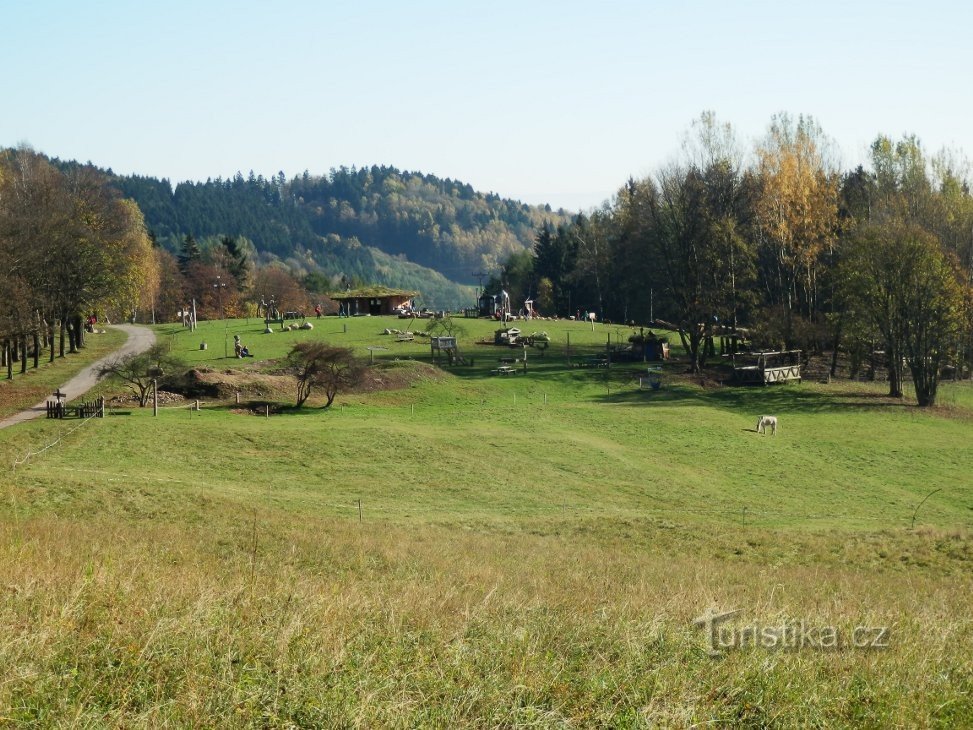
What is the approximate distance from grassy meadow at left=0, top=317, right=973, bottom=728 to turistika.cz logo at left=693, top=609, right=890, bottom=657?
0.19ft

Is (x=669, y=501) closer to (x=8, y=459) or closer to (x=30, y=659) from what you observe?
(x=8, y=459)

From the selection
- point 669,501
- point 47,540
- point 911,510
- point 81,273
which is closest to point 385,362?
point 81,273

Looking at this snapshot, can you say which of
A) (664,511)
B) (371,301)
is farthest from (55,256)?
(371,301)

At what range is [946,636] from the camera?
11.3 metres

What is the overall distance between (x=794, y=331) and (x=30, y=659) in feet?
225

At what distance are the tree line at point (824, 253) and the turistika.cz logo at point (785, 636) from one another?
5315 centimetres

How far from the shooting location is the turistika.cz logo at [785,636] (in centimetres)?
1066

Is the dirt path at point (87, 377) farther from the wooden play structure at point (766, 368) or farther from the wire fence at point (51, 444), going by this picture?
the wooden play structure at point (766, 368)

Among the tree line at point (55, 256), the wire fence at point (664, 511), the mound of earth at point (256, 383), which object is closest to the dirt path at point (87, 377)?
the tree line at point (55, 256)

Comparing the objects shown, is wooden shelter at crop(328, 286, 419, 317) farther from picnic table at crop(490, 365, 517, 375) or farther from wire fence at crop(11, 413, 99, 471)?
wire fence at crop(11, 413, 99, 471)

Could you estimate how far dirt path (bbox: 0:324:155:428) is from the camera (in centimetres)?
4394

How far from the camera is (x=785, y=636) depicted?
11.1 meters

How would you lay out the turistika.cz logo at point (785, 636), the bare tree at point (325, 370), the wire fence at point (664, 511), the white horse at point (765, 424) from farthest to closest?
1. the bare tree at point (325, 370)
2. the white horse at point (765, 424)
3. the wire fence at point (664, 511)
4. the turistika.cz logo at point (785, 636)

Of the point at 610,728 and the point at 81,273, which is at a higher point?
the point at 81,273
